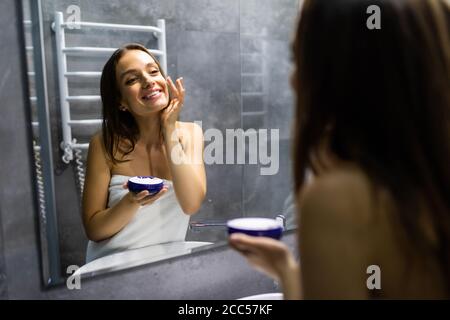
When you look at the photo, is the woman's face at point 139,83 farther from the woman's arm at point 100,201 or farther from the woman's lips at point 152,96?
the woman's arm at point 100,201

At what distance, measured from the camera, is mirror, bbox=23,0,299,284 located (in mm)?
890

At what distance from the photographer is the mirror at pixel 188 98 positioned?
0.89 m

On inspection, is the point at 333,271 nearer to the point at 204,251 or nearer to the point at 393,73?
the point at 393,73

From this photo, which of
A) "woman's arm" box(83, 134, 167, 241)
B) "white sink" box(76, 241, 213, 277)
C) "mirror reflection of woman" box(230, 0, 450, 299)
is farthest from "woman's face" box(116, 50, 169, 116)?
"mirror reflection of woman" box(230, 0, 450, 299)

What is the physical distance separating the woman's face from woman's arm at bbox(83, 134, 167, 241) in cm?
11

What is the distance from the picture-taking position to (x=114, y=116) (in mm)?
955

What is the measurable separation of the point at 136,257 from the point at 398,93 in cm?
70

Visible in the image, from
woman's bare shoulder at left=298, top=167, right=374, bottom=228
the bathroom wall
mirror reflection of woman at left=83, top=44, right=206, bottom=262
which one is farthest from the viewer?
mirror reflection of woman at left=83, top=44, right=206, bottom=262

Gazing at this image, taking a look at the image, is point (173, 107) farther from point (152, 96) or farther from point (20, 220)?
point (20, 220)

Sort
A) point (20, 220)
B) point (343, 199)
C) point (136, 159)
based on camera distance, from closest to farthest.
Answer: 1. point (343, 199)
2. point (20, 220)
3. point (136, 159)

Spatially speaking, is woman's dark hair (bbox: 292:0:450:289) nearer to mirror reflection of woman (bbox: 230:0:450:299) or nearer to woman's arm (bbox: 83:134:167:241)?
mirror reflection of woman (bbox: 230:0:450:299)

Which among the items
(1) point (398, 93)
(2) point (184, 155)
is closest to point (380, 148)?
(1) point (398, 93)

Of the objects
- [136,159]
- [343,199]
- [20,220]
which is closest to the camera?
[343,199]

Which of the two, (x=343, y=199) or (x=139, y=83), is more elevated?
(x=139, y=83)
